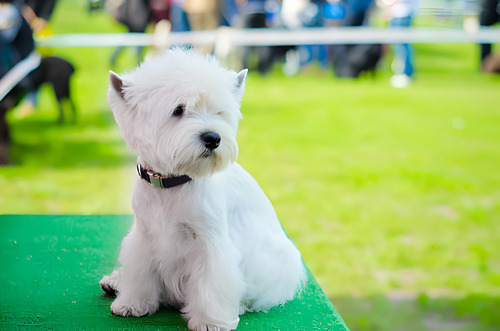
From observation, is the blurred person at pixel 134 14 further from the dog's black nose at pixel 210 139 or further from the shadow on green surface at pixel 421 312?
the dog's black nose at pixel 210 139

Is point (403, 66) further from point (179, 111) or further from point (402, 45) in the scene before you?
point (179, 111)

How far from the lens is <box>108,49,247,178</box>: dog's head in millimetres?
1969

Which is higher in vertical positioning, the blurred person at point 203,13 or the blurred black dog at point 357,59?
the blurred person at point 203,13

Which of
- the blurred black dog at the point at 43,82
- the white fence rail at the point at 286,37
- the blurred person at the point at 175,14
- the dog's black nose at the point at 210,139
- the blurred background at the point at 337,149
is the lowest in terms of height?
the blurred background at the point at 337,149

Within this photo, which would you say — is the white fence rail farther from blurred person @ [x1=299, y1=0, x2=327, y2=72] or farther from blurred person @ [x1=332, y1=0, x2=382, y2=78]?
blurred person @ [x1=299, y1=0, x2=327, y2=72]

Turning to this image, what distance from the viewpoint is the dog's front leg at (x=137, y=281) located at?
7.64 feet

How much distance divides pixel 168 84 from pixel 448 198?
5765 mm

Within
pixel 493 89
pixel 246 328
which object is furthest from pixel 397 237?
pixel 493 89

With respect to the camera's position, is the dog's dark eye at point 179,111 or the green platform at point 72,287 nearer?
the dog's dark eye at point 179,111

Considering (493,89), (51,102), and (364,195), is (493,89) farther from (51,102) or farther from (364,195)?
(51,102)

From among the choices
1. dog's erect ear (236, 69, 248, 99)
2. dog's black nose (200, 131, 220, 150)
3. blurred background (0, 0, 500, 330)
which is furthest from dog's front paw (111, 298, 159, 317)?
blurred background (0, 0, 500, 330)

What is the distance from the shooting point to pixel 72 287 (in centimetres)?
264

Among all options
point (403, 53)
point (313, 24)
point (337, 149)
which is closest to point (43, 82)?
point (337, 149)

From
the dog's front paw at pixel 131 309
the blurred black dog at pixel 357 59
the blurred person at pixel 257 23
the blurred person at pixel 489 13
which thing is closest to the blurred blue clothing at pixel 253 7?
the blurred person at pixel 257 23
